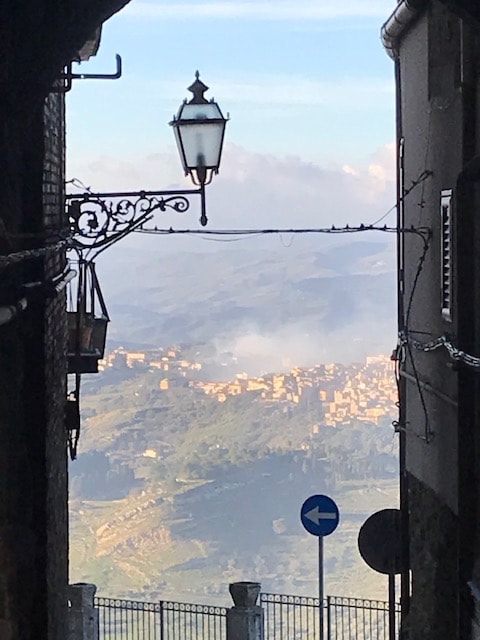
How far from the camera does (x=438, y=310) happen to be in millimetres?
10562

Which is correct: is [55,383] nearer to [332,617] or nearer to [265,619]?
[265,619]

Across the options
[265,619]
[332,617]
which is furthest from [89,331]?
[332,617]

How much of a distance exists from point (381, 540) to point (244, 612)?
3393 millimetres

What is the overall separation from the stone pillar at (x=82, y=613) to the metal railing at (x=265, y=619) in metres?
1.33

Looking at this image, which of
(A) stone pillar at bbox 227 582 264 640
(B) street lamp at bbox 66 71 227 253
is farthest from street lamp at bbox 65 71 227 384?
(A) stone pillar at bbox 227 582 264 640

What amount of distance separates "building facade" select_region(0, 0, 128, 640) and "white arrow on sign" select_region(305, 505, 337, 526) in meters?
3.69

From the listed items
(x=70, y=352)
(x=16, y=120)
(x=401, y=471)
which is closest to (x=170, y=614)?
(x=401, y=471)

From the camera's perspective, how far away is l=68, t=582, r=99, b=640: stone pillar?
1516 centimetres

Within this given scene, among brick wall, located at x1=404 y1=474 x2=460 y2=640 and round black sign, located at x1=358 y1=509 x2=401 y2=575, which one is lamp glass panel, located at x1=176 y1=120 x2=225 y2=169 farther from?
round black sign, located at x1=358 y1=509 x2=401 y2=575

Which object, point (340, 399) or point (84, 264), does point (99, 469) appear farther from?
point (84, 264)

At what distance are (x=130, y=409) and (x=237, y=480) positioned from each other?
3036mm

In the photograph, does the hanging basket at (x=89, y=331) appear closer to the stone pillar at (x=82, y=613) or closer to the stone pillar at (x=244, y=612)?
the stone pillar at (x=244, y=612)

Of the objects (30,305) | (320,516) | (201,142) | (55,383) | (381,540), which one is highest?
(201,142)

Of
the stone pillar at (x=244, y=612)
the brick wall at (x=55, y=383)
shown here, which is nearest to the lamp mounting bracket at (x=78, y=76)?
the brick wall at (x=55, y=383)
